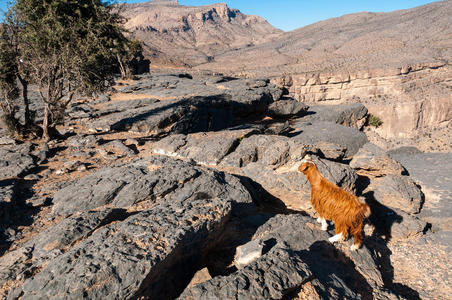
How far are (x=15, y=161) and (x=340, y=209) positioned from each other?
10.8m

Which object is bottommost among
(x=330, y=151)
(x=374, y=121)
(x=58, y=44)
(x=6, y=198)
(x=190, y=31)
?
(x=374, y=121)

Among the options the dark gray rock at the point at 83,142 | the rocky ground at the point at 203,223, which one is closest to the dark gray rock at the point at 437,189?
the rocky ground at the point at 203,223

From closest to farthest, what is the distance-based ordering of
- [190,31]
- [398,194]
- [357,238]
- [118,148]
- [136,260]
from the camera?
[136,260] → [357,238] → [398,194] → [118,148] → [190,31]

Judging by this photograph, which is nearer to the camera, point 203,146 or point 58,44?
point 203,146

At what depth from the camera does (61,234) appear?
15.5 feet

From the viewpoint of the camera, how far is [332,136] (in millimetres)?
15547

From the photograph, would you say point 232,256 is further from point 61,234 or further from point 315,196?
point 61,234

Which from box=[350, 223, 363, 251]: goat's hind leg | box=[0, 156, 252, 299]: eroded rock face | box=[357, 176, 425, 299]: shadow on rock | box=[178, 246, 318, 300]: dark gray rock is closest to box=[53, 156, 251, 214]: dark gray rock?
box=[0, 156, 252, 299]: eroded rock face

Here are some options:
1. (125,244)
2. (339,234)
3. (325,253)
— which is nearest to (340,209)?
(339,234)

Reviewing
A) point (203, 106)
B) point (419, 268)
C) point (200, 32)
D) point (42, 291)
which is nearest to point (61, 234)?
point (42, 291)

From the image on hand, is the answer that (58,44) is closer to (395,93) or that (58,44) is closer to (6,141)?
(6,141)

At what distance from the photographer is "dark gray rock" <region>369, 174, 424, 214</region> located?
896 cm

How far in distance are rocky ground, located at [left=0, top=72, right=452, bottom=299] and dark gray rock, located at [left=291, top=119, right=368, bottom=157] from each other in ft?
2.55

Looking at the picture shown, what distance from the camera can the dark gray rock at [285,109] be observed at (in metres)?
21.2
